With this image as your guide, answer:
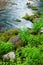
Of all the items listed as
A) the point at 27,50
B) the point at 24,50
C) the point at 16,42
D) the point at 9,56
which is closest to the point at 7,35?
the point at 16,42

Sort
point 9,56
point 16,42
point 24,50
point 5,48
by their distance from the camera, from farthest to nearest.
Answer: point 16,42, point 5,48, point 9,56, point 24,50

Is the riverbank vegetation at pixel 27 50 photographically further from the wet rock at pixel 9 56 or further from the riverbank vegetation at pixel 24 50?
the wet rock at pixel 9 56

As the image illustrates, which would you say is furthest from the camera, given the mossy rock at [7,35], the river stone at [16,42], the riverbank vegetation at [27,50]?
the mossy rock at [7,35]

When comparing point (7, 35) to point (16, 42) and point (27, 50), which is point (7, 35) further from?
point (27, 50)

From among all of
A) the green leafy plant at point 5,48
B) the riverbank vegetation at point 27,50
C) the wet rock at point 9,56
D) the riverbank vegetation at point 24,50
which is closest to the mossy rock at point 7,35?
the riverbank vegetation at point 24,50

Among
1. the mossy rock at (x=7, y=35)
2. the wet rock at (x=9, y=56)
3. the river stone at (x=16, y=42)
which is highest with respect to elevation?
the wet rock at (x=9, y=56)

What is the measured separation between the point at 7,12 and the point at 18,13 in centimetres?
141

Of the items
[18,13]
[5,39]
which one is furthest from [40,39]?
[18,13]

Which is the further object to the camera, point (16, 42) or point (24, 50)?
point (16, 42)

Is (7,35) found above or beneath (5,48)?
beneath

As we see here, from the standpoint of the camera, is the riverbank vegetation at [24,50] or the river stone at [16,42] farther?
the river stone at [16,42]

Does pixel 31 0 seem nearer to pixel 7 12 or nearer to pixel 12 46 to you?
pixel 7 12

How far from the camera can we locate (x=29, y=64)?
326 inches

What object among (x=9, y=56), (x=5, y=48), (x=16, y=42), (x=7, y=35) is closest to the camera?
(x=9, y=56)
